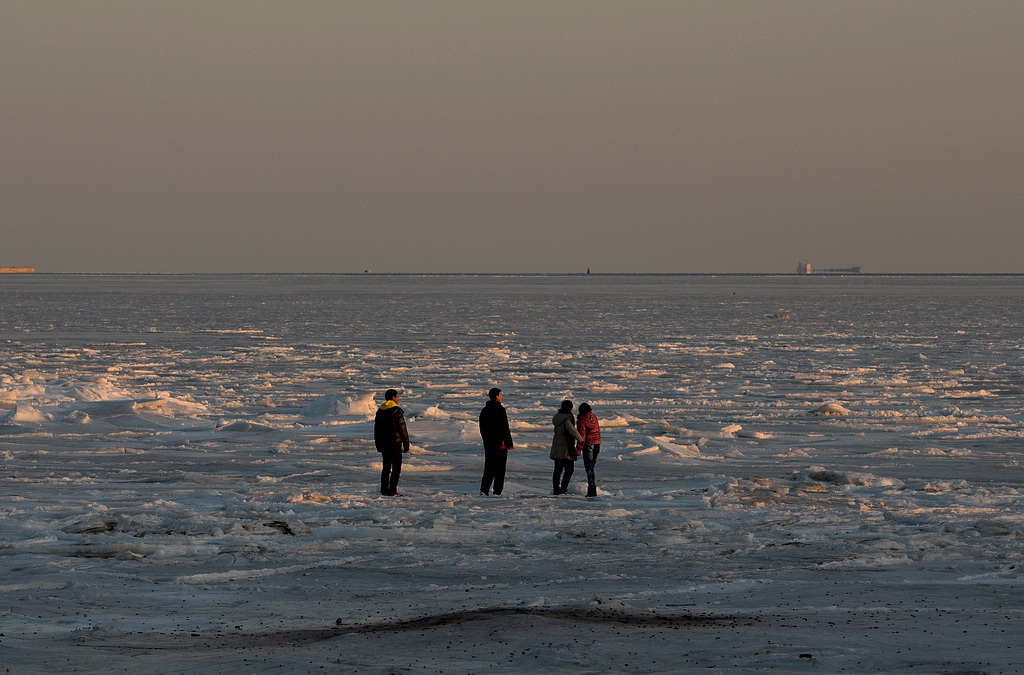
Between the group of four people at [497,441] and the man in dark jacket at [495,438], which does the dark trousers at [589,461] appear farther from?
the man in dark jacket at [495,438]

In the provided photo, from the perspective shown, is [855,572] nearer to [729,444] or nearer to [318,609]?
[318,609]

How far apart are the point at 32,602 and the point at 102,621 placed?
1029 millimetres

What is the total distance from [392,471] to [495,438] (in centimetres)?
148

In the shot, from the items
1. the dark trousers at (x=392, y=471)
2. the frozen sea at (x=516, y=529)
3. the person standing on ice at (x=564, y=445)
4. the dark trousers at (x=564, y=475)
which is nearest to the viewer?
the frozen sea at (x=516, y=529)

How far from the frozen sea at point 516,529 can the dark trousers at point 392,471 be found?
34cm

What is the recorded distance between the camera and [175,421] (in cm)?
2539

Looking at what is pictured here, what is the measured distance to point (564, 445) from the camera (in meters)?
16.9

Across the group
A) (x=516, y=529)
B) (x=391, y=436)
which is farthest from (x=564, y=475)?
(x=516, y=529)

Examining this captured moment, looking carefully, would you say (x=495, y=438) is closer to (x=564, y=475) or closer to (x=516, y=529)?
(x=564, y=475)

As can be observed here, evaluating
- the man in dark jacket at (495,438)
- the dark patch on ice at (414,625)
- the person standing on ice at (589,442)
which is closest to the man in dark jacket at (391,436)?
the man in dark jacket at (495,438)

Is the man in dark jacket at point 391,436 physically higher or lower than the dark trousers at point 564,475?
higher

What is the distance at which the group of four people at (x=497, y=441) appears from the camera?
54.0 feet

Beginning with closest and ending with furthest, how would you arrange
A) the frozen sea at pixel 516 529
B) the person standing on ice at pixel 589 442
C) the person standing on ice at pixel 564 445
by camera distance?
the frozen sea at pixel 516 529 → the person standing on ice at pixel 564 445 → the person standing on ice at pixel 589 442

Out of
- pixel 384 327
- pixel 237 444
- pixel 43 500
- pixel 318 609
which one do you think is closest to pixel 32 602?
pixel 318 609
